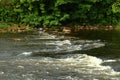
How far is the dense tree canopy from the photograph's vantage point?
38.0 m

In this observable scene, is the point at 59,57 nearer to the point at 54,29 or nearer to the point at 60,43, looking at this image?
the point at 60,43

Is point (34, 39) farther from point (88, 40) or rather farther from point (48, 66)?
point (48, 66)

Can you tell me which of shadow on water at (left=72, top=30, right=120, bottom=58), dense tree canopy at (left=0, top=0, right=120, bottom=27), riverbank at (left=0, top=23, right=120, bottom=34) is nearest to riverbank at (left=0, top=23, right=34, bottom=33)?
riverbank at (left=0, top=23, right=120, bottom=34)

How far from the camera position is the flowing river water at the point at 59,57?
62.5 feet

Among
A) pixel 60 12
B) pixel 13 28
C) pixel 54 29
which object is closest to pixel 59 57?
pixel 54 29

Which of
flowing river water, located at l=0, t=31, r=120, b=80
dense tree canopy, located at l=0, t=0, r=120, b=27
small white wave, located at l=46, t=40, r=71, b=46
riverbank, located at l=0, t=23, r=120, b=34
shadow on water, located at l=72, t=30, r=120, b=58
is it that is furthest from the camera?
dense tree canopy, located at l=0, t=0, r=120, b=27

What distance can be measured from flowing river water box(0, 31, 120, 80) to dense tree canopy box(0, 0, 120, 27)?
5305mm

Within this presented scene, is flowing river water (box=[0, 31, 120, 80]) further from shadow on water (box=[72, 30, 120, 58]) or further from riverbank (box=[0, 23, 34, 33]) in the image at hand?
riverbank (box=[0, 23, 34, 33])

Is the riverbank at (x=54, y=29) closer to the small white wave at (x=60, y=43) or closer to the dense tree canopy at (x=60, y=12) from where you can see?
the dense tree canopy at (x=60, y=12)

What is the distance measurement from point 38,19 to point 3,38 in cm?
708

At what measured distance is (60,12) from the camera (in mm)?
38438

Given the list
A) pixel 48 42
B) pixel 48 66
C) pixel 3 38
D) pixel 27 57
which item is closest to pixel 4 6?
pixel 3 38

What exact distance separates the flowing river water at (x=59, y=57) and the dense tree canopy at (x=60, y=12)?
5305mm

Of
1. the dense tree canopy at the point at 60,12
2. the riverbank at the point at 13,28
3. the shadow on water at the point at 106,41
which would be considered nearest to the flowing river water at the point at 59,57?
the shadow on water at the point at 106,41
